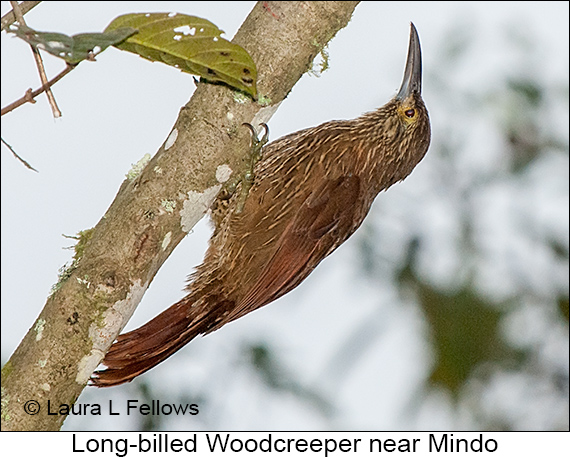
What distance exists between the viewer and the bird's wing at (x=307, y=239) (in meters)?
3.06

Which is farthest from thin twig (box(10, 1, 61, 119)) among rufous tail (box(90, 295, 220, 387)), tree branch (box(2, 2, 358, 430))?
rufous tail (box(90, 295, 220, 387))

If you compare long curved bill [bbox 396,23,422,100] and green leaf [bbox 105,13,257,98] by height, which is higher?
long curved bill [bbox 396,23,422,100]

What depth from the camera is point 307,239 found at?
123 inches

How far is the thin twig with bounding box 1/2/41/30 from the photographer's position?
6.16 ft

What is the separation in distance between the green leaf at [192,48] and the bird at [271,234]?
1048 mm

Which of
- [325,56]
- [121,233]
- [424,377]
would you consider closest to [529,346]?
[424,377]

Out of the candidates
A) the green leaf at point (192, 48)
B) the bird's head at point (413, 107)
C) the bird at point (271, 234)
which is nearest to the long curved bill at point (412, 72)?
the bird's head at point (413, 107)

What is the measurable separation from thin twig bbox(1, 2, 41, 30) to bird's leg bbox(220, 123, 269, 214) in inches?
25.3

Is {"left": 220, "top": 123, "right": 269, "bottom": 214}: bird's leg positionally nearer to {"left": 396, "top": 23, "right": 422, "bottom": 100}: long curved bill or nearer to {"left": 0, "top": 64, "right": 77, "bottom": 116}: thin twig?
{"left": 0, "top": 64, "right": 77, "bottom": 116}: thin twig

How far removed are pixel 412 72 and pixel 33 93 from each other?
7.24ft

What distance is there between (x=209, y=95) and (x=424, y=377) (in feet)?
8.38

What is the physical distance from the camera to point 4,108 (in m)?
1.87

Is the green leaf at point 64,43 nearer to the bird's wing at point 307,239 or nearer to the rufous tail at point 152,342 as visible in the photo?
the rufous tail at point 152,342

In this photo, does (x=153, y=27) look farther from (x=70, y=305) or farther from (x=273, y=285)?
(x=273, y=285)
